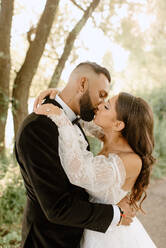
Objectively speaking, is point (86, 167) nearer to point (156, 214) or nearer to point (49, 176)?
point (49, 176)

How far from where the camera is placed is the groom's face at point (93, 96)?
2.15m

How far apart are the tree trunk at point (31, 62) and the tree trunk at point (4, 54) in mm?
214

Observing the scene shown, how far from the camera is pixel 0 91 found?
4.22 m

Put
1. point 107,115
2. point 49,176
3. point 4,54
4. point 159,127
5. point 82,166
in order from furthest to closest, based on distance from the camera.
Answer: point 159,127 < point 4,54 < point 107,115 < point 82,166 < point 49,176

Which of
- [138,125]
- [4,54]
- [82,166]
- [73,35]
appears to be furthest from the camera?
[73,35]

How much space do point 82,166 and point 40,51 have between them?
3132 millimetres

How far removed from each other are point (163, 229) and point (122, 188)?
3.00m

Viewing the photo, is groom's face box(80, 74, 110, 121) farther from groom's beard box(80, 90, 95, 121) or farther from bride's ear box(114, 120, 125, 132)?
bride's ear box(114, 120, 125, 132)

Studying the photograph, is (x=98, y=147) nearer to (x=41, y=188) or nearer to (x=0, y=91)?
(x=0, y=91)

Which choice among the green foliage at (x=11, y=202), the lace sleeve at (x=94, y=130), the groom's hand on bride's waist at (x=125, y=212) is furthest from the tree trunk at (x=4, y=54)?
the groom's hand on bride's waist at (x=125, y=212)

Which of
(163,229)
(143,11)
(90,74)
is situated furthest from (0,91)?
(143,11)

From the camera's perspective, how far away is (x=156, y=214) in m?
4.83

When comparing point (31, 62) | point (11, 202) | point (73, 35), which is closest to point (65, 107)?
point (31, 62)

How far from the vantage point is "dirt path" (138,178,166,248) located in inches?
164
